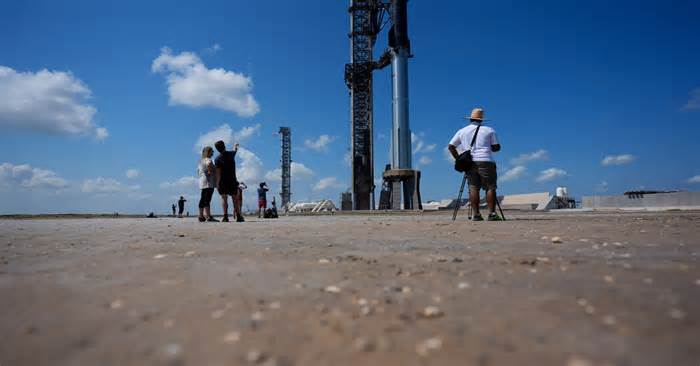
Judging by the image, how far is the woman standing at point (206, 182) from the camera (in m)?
9.54

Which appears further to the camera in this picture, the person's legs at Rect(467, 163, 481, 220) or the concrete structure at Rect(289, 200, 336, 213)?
the concrete structure at Rect(289, 200, 336, 213)

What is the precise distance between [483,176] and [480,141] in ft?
2.09

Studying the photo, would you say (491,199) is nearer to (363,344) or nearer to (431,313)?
(431,313)

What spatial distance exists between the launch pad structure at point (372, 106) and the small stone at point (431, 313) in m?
31.6

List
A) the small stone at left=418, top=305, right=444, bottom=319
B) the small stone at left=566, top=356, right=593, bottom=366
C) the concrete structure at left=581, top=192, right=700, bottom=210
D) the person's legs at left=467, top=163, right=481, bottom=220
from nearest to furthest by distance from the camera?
the small stone at left=566, top=356, right=593, bottom=366, the small stone at left=418, top=305, right=444, bottom=319, the person's legs at left=467, top=163, right=481, bottom=220, the concrete structure at left=581, top=192, right=700, bottom=210

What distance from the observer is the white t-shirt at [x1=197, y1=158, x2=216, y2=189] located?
9.54 meters

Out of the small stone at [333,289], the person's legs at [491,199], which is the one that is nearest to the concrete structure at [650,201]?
the person's legs at [491,199]

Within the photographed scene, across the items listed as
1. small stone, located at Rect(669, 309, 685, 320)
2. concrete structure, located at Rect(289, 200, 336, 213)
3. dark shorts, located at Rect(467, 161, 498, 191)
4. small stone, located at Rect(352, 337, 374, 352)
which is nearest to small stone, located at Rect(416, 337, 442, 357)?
small stone, located at Rect(352, 337, 374, 352)

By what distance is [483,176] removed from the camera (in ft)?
23.8

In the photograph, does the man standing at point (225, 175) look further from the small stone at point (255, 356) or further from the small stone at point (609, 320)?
the small stone at point (609, 320)

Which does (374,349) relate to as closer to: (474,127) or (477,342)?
(477,342)

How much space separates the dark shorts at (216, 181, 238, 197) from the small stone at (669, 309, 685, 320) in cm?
888

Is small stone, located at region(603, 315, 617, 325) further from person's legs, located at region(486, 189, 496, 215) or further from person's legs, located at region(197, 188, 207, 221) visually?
person's legs, located at region(197, 188, 207, 221)

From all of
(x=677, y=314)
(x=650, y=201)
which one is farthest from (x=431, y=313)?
(x=650, y=201)
